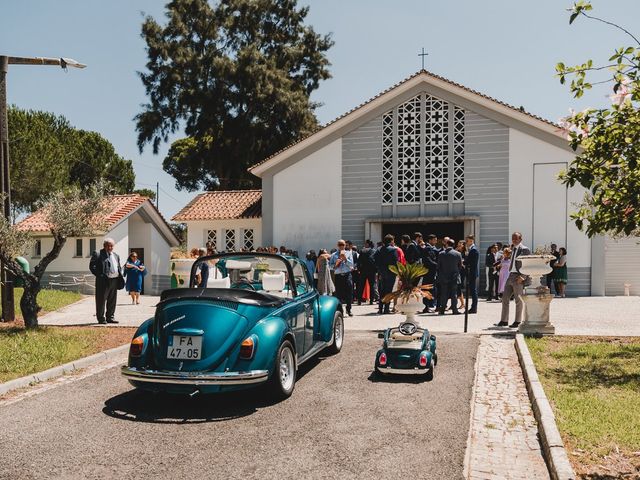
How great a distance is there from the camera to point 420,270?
24.7 ft

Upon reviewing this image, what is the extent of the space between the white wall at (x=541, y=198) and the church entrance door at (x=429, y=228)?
1983mm

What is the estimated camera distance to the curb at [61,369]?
274 inches

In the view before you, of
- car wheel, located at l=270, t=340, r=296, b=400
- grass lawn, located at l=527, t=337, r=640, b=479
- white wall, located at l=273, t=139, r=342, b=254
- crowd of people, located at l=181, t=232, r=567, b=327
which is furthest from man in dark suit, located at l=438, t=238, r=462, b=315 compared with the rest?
white wall, located at l=273, t=139, r=342, b=254

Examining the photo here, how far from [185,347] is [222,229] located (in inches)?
823

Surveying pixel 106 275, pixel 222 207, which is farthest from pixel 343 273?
pixel 222 207

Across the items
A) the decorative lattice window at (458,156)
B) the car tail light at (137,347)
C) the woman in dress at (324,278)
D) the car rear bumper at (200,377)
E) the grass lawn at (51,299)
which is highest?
the decorative lattice window at (458,156)

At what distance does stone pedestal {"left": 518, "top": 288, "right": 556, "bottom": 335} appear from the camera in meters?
10.0

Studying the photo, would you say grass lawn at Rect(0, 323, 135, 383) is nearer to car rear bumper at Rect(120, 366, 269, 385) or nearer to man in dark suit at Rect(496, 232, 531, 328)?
car rear bumper at Rect(120, 366, 269, 385)

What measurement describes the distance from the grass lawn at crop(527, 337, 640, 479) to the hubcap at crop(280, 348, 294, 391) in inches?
108

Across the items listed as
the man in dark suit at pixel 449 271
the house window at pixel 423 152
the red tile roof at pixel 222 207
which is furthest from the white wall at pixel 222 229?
the man in dark suit at pixel 449 271

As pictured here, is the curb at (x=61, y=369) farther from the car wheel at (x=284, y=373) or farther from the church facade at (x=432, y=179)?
the church facade at (x=432, y=179)

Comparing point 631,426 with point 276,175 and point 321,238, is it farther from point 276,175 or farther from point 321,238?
point 276,175

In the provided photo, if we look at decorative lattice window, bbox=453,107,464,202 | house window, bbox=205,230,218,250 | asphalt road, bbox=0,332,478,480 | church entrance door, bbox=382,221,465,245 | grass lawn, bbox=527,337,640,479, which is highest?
decorative lattice window, bbox=453,107,464,202

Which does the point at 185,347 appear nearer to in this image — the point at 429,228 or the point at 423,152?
the point at 429,228
